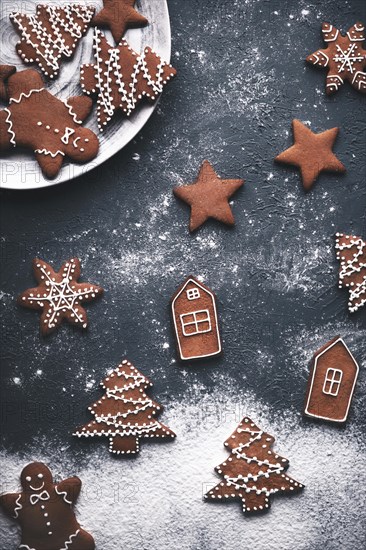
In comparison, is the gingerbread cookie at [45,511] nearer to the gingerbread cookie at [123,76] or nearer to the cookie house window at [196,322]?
the cookie house window at [196,322]

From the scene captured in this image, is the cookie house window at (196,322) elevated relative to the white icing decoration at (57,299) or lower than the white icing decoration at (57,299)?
lower

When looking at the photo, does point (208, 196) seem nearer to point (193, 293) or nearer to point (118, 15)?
point (193, 293)

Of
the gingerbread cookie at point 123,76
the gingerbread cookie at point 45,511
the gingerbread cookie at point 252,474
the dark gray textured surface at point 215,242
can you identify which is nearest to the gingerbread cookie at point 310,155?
the dark gray textured surface at point 215,242

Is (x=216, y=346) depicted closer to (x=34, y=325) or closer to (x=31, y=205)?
(x=34, y=325)

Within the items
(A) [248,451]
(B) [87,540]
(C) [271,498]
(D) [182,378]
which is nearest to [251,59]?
(D) [182,378]

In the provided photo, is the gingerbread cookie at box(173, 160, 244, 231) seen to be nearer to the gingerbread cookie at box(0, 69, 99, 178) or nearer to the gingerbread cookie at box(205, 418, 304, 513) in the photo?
the gingerbread cookie at box(0, 69, 99, 178)

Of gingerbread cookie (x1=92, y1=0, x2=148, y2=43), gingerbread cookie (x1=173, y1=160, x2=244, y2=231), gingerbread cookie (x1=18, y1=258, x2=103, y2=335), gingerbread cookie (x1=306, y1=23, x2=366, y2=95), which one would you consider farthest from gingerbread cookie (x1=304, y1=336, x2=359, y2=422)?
gingerbread cookie (x1=92, y1=0, x2=148, y2=43)
